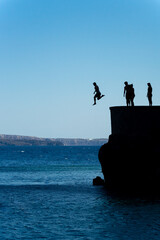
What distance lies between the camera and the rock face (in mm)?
28922

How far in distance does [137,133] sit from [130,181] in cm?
327

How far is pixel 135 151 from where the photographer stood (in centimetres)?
2961

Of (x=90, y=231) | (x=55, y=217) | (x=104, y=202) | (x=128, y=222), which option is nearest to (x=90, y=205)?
(x=104, y=202)

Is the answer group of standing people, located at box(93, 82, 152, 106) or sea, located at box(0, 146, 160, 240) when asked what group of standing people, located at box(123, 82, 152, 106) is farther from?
sea, located at box(0, 146, 160, 240)

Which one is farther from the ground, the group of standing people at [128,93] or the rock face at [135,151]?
the group of standing people at [128,93]

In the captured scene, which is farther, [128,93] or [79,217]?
[128,93]

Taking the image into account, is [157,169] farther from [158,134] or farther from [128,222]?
[128,222]

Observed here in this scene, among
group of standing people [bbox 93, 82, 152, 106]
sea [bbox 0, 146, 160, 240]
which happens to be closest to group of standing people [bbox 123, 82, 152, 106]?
group of standing people [bbox 93, 82, 152, 106]

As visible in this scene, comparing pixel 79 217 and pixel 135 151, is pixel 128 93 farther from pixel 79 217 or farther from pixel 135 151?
pixel 79 217

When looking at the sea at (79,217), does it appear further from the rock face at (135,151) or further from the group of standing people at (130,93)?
the group of standing people at (130,93)

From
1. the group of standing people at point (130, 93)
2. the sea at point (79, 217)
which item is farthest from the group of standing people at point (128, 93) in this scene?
the sea at point (79, 217)

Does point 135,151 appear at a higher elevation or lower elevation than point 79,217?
A: higher

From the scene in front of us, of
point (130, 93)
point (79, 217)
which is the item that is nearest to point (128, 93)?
point (130, 93)

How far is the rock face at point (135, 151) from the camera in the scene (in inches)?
1139
